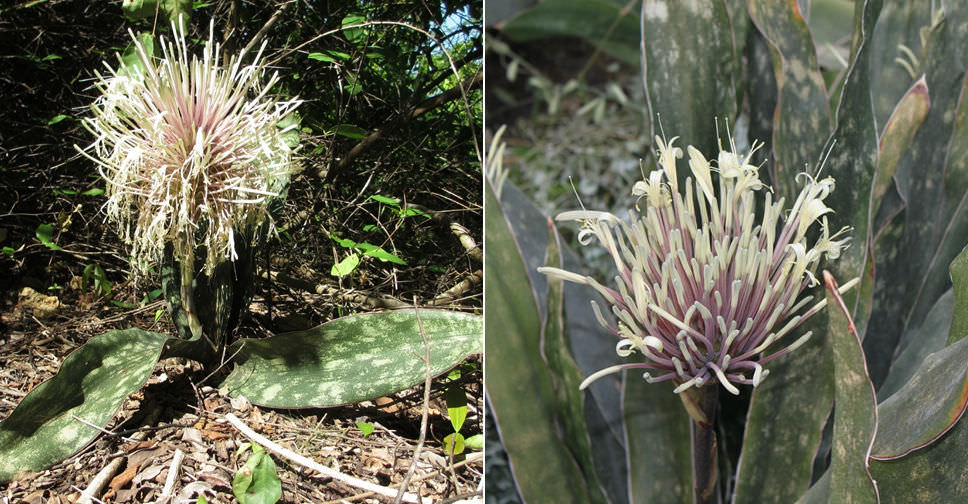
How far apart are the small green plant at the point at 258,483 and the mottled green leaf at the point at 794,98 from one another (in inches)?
24.7

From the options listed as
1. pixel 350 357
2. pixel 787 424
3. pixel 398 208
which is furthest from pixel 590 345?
pixel 398 208

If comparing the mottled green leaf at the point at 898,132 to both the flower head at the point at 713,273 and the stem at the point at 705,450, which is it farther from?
the stem at the point at 705,450

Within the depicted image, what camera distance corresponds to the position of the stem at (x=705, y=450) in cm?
51

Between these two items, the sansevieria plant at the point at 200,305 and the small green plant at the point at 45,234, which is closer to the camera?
the sansevieria plant at the point at 200,305

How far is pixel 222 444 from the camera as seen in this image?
929 mm

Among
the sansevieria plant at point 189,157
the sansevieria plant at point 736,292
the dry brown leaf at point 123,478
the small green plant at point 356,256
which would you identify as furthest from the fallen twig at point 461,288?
the sansevieria plant at point 736,292

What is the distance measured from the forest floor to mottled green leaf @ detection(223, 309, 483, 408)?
0.06 metres

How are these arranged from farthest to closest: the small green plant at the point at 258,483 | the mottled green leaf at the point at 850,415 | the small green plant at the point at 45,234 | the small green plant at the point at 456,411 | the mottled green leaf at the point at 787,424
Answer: the small green plant at the point at 45,234 → the small green plant at the point at 456,411 → the small green plant at the point at 258,483 → the mottled green leaf at the point at 787,424 → the mottled green leaf at the point at 850,415

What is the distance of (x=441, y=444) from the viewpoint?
38.8 inches

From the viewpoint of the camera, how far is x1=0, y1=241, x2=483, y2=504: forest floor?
34.0 inches

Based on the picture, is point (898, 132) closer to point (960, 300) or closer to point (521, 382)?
point (960, 300)

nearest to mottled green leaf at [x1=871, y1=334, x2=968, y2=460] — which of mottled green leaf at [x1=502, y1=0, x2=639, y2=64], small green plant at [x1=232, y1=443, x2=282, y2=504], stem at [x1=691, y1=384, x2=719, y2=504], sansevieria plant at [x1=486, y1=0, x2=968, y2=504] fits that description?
sansevieria plant at [x1=486, y1=0, x2=968, y2=504]

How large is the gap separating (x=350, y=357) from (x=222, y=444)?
198 mm

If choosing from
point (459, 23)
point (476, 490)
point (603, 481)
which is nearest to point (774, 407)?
point (603, 481)
